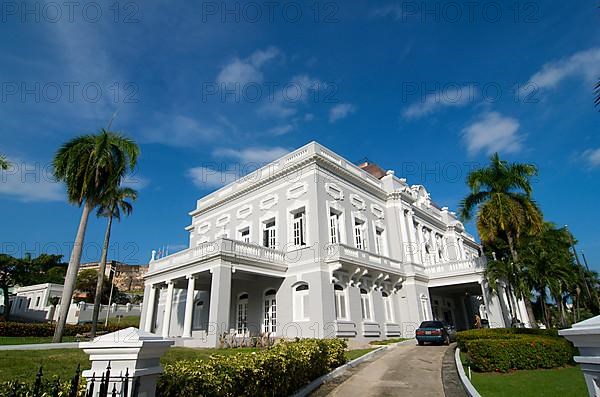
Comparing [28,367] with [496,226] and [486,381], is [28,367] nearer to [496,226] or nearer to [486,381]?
[486,381]

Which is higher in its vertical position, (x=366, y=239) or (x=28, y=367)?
(x=366, y=239)

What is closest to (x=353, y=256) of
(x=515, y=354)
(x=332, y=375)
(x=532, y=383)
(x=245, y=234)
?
(x=245, y=234)

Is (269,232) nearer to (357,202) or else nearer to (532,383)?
(357,202)

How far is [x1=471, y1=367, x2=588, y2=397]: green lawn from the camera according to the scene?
7.70m

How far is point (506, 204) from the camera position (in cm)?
1820

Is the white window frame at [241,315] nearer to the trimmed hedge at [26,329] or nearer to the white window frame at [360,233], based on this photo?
the white window frame at [360,233]

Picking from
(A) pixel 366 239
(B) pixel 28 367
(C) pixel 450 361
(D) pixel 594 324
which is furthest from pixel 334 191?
(D) pixel 594 324

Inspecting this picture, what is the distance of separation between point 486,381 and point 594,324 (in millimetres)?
8032

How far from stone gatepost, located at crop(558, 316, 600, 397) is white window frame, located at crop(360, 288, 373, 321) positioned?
57.6ft

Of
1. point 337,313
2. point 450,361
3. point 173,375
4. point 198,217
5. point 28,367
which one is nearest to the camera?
point 173,375

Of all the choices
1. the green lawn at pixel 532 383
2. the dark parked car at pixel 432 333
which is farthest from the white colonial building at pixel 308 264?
the green lawn at pixel 532 383

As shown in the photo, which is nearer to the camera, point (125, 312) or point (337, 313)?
point (337, 313)

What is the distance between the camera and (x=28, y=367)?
777 cm

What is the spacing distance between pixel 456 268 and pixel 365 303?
7960 millimetres
